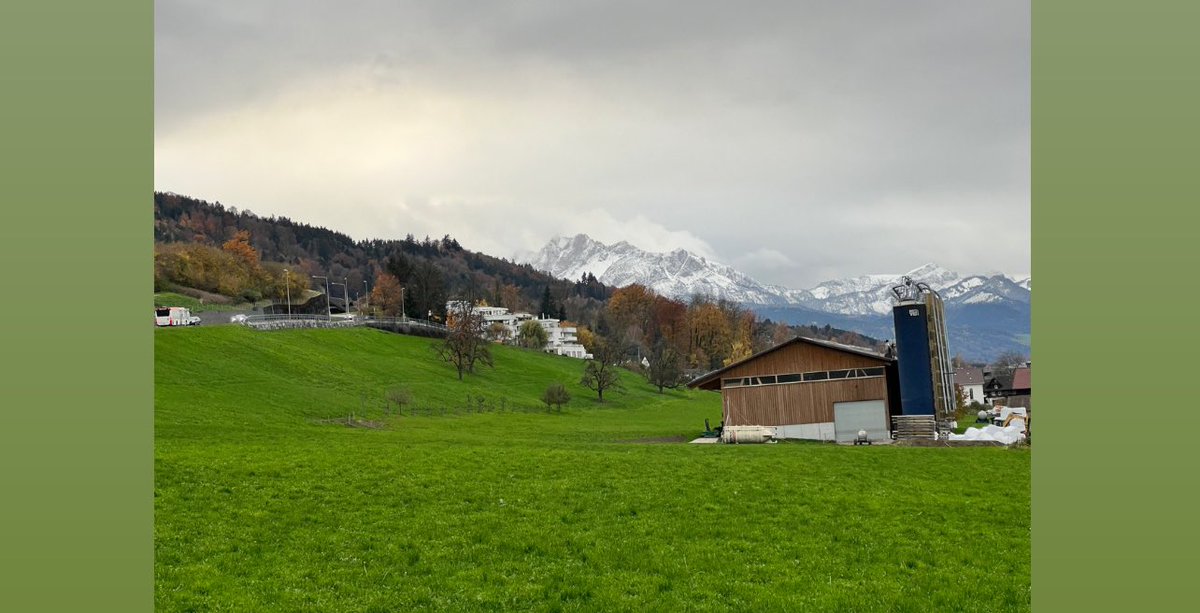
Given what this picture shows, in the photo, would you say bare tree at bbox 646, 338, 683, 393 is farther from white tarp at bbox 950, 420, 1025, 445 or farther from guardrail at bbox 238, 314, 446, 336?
white tarp at bbox 950, 420, 1025, 445

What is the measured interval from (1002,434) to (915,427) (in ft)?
14.3

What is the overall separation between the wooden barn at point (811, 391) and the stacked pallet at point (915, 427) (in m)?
2.67

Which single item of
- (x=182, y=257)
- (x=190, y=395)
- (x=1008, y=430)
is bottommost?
(x=1008, y=430)

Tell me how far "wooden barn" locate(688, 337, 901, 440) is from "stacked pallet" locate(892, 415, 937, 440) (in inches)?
105

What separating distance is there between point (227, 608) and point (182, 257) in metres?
153

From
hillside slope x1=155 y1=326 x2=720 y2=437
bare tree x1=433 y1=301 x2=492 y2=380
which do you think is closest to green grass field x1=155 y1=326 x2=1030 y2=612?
hillside slope x1=155 y1=326 x2=720 y2=437

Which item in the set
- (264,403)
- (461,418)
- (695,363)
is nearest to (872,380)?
(461,418)

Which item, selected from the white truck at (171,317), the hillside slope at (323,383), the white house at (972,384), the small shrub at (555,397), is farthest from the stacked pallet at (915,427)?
the white house at (972,384)

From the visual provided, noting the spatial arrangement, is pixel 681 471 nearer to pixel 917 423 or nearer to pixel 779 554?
pixel 779 554

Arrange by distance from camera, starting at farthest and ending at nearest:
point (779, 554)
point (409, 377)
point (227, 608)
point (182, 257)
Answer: point (182, 257) → point (409, 377) → point (779, 554) → point (227, 608)

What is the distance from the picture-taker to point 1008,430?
4516 cm

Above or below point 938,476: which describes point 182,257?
above

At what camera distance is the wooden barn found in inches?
1954

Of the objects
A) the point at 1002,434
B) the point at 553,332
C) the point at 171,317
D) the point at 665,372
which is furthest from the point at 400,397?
the point at 553,332
